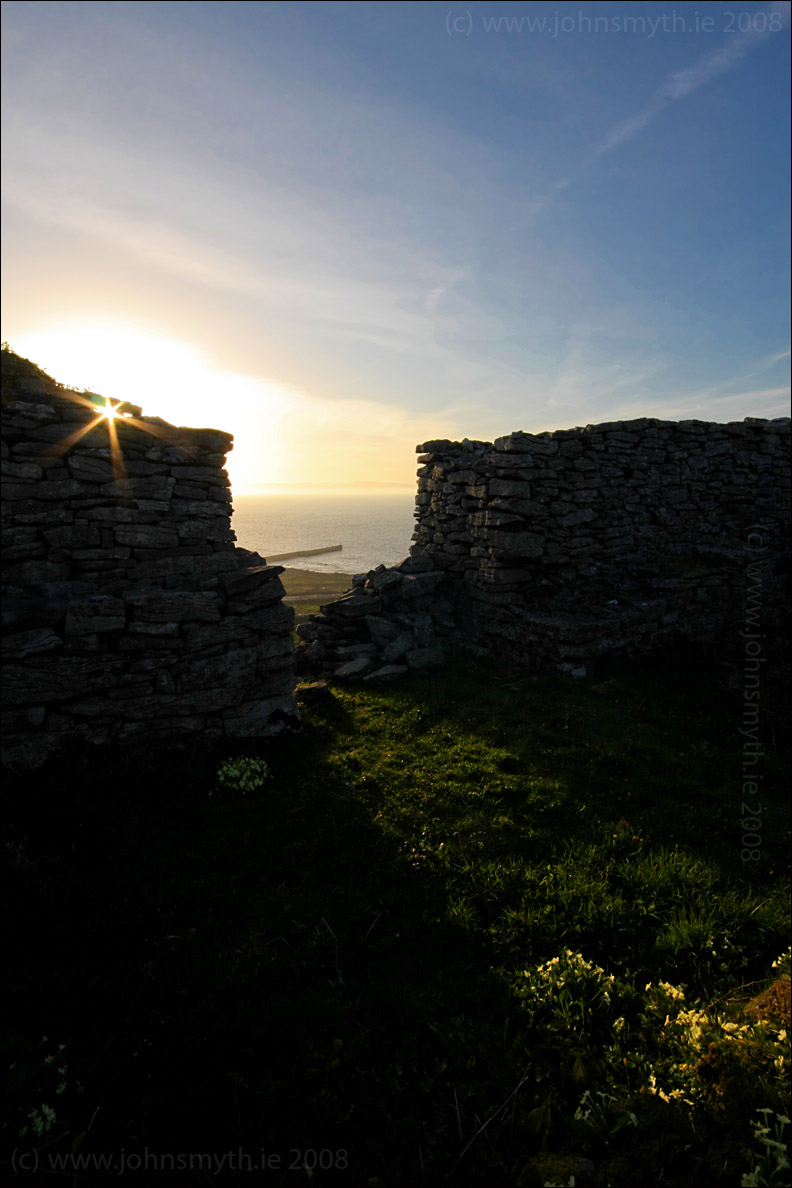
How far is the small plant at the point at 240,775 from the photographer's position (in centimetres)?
747

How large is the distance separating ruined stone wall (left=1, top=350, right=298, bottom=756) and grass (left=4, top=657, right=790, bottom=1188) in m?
0.68

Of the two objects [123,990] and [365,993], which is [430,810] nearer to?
[365,993]

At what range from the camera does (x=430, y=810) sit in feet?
23.9

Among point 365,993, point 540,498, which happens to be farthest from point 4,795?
point 540,498

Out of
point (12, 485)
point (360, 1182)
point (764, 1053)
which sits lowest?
point (360, 1182)

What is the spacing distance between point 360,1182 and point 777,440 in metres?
17.7

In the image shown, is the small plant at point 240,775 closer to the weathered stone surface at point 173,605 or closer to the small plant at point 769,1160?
the weathered stone surface at point 173,605

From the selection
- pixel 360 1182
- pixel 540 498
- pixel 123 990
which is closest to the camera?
pixel 360 1182

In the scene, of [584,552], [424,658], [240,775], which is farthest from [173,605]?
[584,552]

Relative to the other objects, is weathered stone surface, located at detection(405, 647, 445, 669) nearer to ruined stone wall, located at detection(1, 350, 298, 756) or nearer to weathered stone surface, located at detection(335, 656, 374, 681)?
weathered stone surface, located at detection(335, 656, 374, 681)

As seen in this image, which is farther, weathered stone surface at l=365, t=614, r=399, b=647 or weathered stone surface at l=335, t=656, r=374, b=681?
weathered stone surface at l=365, t=614, r=399, b=647

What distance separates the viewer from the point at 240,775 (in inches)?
303

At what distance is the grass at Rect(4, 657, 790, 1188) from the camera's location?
10.9 ft

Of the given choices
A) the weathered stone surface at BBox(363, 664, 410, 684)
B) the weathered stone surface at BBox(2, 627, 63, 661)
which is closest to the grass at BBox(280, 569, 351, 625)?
the weathered stone surface at BBox(363, 664, 410, 684)
